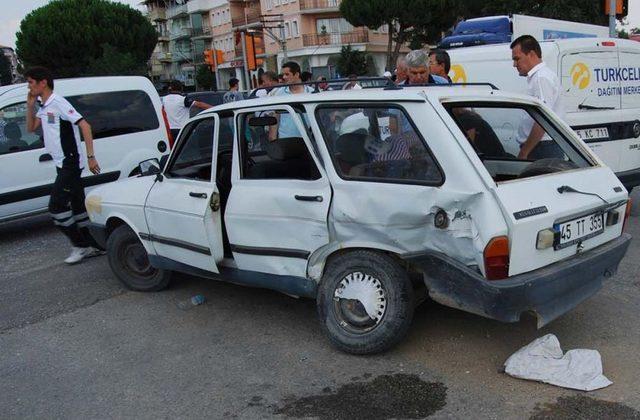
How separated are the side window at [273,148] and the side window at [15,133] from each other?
14.8 ft

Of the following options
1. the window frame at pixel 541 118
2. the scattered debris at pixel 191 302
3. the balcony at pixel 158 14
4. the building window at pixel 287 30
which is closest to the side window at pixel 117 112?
the scattered debris at pixel 191 302

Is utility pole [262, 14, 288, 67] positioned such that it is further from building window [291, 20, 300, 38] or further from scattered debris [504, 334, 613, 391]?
scattered debris [504, 334, 613, 391]

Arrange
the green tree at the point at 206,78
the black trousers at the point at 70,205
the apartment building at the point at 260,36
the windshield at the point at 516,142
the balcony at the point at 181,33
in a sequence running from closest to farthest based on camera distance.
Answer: the windshield at the point at 516,142
the black trousers at the point at 70,205
the apartment building at the point at 260,36
the green tree at the point at 206,78
the balcony at the point at 181,33

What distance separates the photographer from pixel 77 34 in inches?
1674

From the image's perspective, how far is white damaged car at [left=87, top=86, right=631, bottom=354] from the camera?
10.6 ft

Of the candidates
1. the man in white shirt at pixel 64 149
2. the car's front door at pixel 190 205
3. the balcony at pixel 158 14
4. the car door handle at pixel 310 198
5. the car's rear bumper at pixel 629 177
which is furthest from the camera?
the balcony at pixel 158 14

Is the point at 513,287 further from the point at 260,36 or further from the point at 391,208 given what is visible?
the point at 260,36

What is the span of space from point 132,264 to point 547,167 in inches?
140

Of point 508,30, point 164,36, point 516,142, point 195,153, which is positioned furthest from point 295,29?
point 516,142

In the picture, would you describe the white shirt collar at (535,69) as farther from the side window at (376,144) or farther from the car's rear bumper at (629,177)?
the side window at (376,144)

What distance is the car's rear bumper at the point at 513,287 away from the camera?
3182mm

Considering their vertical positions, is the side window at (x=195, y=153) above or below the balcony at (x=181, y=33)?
below

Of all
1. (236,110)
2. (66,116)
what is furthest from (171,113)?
(236,110)

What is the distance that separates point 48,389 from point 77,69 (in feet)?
139
